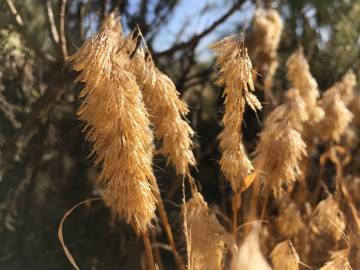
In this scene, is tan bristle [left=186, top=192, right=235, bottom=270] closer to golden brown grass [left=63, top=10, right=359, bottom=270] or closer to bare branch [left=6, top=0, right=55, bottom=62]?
golden brown grass [left=63, top=10, right=359, bottom=270]

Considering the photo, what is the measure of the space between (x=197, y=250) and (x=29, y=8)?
2.15m

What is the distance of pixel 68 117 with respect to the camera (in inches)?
119

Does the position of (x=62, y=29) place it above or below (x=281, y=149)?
above

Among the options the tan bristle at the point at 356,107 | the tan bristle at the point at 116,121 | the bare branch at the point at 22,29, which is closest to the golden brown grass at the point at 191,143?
the tan bristle at the point at 116,121

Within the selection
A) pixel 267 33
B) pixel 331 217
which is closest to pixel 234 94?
pixel 331 217

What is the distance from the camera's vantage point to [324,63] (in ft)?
12.5

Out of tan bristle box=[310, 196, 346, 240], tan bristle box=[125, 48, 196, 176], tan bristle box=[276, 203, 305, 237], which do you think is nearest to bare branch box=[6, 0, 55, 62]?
tan bristle box=[125, 48, 196, 176]

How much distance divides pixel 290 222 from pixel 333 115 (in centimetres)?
48

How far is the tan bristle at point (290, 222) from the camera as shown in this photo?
2193 millimetres

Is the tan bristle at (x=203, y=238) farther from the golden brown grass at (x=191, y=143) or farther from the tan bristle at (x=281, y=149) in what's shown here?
the tan bristle at (x=281, y=149)

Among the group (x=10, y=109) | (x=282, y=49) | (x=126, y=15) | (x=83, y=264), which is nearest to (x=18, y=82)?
(x=10, y=109)

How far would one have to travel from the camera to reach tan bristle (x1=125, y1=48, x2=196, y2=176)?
153 centimetres

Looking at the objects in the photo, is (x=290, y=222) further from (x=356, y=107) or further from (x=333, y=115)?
(x=356, y=107)

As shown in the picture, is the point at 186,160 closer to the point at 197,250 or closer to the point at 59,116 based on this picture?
the point at 197,250
